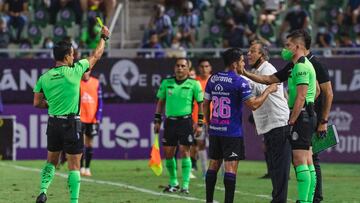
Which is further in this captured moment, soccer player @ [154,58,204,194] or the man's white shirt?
soccer player @ [154,58,204,194]

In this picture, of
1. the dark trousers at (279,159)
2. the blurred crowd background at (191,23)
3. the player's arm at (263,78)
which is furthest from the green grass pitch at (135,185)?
the blurred crowd background at (191,23)

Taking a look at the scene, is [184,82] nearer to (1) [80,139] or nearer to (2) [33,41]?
(1) [80,139]

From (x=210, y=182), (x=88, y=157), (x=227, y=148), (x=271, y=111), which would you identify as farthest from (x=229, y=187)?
(x=88, y=157)

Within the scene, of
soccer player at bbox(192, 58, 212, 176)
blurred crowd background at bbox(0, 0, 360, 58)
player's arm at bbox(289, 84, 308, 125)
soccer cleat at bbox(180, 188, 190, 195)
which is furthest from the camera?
blurred crowd background at bbox(0, 0, 360, 58)

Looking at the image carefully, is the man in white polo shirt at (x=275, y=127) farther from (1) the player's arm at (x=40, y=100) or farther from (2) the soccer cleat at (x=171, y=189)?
(2) the soccer cleat at (x=171, y=189)

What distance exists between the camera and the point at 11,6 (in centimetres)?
2919

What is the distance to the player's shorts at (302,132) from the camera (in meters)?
13.2

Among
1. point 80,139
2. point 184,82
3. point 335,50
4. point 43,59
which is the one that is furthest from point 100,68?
point 80,139

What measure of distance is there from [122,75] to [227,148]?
11.8m

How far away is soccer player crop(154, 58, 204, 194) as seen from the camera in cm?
1738

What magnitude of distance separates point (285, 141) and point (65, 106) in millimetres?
3020

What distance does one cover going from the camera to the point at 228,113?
45.7 feet

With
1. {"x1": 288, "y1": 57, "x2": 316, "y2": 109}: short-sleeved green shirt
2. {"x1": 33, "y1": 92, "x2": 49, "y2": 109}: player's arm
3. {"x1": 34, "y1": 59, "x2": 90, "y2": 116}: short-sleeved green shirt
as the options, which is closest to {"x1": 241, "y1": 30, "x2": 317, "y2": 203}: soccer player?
{"x1": 288, "y1": 57, "x2": 316, "y2": 109}: short-sleeved green shirt

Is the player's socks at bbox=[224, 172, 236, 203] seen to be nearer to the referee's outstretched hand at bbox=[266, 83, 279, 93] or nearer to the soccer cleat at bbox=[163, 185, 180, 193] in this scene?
the referee's outstretched hand at bbox=[266, 83, 279, 93]
